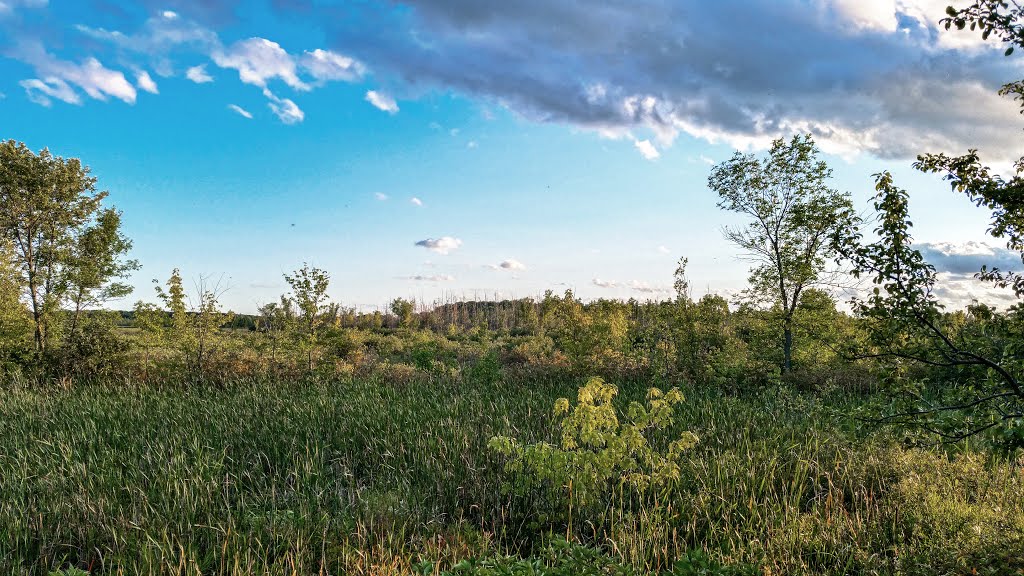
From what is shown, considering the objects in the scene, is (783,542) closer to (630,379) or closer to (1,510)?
(1,510)

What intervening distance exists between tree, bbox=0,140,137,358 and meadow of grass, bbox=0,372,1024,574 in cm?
808

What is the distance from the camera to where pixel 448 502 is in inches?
217

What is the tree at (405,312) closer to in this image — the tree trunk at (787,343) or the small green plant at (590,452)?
the tree trunk at (787,343)

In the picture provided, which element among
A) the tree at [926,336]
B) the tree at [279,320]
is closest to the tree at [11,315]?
the tree at [279,320]

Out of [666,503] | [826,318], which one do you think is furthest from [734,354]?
[666,503]

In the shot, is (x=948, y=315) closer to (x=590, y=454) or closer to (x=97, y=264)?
(x=590, y=454)

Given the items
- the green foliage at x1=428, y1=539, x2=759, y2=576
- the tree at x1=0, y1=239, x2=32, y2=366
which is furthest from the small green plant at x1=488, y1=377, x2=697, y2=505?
the tree at x1=0, y1=239, x2=32, y2=366

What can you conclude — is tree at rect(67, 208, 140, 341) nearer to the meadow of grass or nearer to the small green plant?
the meadow of grass

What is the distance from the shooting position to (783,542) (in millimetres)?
4652

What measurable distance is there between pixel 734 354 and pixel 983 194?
27.9 feet

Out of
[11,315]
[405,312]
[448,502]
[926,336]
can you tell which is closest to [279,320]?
[11,315]

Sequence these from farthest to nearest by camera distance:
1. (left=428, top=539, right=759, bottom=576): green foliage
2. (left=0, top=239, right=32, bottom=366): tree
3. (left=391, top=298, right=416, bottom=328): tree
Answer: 1. (left=391, top=298, right=416, bottom=328): tree
2. (left=0, top=239, right=32, bottom=366): tree
3. (left=428, top=539, right=759, bottom=576): green foliage

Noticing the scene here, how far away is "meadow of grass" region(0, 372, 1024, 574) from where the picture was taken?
426cm

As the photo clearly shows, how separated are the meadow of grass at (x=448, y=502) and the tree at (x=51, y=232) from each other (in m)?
8.08
